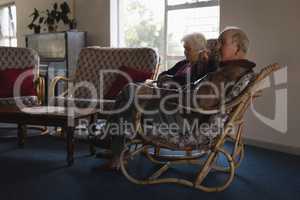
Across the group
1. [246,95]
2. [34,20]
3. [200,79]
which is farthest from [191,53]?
[34,20]

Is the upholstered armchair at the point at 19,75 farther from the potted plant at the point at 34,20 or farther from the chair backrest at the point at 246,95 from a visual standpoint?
the chair backrest at the point at 246,95

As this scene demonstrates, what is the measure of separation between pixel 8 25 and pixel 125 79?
5.47m

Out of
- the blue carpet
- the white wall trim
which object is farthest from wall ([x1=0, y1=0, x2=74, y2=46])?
the white wall trim

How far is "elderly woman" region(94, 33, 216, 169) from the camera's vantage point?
240 cm

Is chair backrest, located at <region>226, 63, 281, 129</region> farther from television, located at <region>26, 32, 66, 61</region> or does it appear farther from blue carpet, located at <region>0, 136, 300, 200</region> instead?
television, located at <region>26, 32, 66, 61</region>

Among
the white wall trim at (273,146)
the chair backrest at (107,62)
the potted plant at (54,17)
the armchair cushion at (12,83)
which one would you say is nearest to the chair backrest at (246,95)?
the white wall trim at (273,146)

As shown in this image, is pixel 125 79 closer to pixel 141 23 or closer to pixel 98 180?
pixel 98 180

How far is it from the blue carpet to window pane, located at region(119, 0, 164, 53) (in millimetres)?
2229

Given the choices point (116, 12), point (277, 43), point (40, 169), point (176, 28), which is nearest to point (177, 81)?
point (277, 43)

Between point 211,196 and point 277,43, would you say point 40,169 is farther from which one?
point 277,43

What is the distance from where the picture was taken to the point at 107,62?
4.05 metres

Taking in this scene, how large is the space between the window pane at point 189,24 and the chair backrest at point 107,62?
A: 2.48 feet

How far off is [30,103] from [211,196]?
2.38m

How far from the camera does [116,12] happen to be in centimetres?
523
